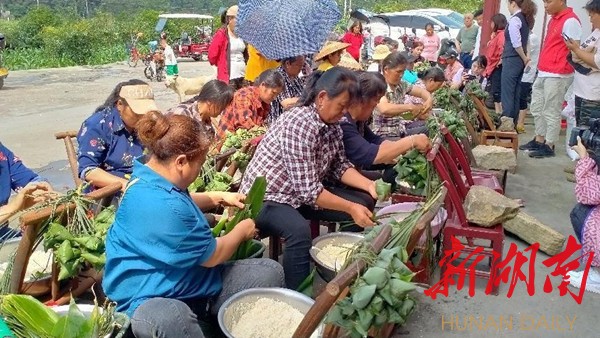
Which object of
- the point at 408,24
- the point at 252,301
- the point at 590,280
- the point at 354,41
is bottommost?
the point at 590,280

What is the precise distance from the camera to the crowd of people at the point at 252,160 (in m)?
1.97

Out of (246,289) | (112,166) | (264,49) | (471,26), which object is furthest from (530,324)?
(471,26)

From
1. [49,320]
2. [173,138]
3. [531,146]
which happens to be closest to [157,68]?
[531,146]

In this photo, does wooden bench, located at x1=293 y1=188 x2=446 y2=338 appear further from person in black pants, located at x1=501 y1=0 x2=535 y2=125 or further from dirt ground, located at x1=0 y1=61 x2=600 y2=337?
person in black pants, located at x1=501 y1=0 x2=535 y2=125

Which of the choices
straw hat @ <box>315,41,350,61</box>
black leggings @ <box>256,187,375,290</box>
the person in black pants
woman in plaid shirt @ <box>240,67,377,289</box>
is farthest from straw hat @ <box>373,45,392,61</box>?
black leggings @ <box>256,187,375,290</box>

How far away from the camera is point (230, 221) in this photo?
2.65 meters

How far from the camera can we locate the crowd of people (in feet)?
6.45

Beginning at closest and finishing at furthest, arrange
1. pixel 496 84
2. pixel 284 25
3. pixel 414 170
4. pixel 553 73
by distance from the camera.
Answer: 1. pixel 414 170
2. pixel 284 25
3. pixel 553 73
4. pixel 496 84

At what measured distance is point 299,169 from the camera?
9.12 feet

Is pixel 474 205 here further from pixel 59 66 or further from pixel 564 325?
pixel 59 66

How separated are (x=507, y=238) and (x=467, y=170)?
712 millimetres

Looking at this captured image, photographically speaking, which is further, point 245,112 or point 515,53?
point 515,53

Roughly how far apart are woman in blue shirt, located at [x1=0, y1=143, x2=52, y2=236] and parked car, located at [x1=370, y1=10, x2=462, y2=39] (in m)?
14.6

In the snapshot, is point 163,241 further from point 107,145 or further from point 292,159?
point 107,145
